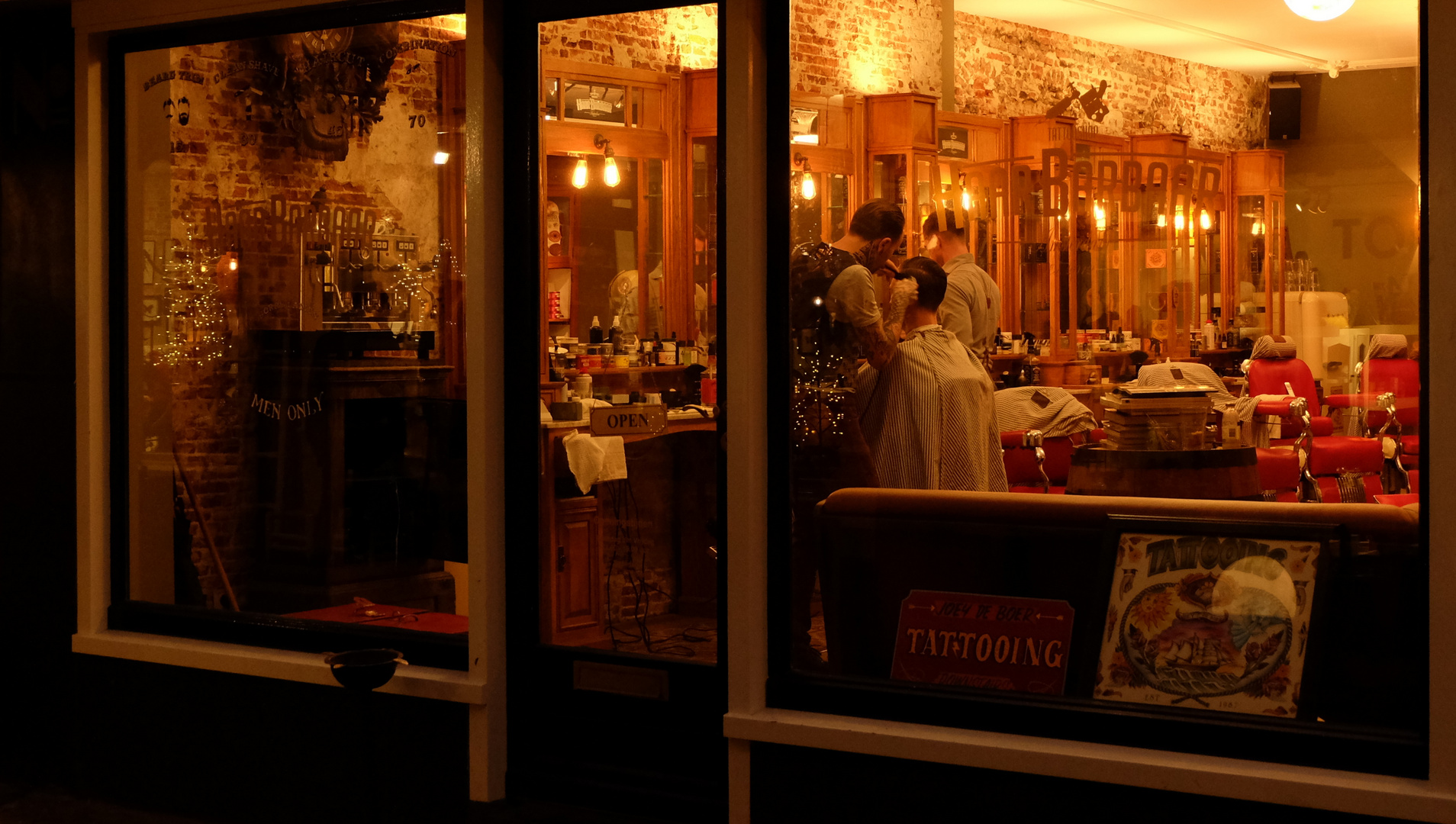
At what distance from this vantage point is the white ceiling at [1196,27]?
9.45 meters

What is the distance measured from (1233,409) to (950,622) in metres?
3.67

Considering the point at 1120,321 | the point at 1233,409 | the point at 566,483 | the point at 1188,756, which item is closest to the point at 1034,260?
the point at 1120,321

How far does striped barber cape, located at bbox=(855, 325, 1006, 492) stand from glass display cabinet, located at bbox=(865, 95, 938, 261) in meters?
0.86

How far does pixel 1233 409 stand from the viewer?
688 centimetres

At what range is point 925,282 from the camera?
549 centimetres

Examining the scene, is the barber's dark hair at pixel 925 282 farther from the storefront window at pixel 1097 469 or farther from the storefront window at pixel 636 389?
the storefront window at pixel 636 389

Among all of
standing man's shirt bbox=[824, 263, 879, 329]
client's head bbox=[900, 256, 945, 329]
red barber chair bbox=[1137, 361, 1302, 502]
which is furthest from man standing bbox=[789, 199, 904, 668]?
red barber chair bbox=[1137, 361, 1302, 502]

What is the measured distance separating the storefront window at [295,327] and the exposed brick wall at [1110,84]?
6.53m

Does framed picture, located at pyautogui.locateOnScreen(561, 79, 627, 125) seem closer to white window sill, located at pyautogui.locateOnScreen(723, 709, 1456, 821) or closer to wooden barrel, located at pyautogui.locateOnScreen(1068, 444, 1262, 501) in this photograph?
white window sill, located at pyautogui.locateOnScreen(723, 709, 1456, 821)

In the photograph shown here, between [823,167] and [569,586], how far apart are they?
1785 millimetres

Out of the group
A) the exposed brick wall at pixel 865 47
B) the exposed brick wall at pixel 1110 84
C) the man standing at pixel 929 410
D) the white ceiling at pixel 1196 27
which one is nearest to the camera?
the exposed brick wall at pixel 865 47

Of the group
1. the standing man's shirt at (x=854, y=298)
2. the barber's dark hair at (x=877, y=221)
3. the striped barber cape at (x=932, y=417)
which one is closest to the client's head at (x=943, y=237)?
the barber's dark hair at (x=877, y=221)

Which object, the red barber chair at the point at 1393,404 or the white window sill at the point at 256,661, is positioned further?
the white window sill at the point at 256,661

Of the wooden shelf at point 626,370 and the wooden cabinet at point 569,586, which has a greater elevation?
the wooden shelf at point 626,370
